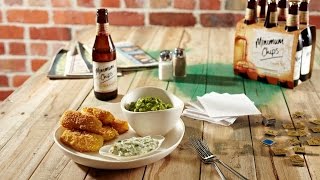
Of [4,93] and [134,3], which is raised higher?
[134,3]

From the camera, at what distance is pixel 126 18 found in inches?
94.9

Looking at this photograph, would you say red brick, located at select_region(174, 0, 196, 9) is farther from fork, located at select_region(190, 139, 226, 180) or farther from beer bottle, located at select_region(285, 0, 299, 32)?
fork, located at select_region(190, 139, 226, 180)

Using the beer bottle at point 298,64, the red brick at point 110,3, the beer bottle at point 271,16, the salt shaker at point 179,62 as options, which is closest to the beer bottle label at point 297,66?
the beer bottle at point 298,64

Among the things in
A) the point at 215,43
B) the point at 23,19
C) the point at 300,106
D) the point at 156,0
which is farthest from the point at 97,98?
the point at 23,19

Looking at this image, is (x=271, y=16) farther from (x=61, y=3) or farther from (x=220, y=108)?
(x=61, y=3)

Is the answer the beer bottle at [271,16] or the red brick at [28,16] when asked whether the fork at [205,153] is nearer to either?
the beer bottle at [271,16]

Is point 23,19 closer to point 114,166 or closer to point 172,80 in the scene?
point 172,80

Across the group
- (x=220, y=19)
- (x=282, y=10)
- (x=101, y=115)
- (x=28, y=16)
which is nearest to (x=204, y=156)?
(x=101, y=115)

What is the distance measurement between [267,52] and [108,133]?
625mm

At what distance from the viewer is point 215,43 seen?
6.56 feet

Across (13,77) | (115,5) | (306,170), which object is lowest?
(13,77)

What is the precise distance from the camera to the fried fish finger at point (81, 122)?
1048 millimetres

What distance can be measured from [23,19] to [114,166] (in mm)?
1688

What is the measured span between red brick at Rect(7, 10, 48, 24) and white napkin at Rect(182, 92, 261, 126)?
4.40 ft
